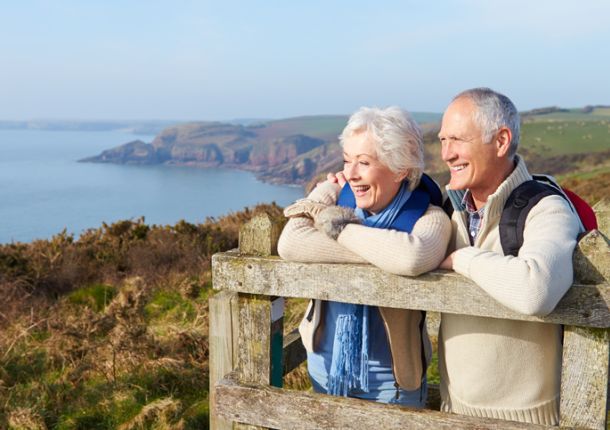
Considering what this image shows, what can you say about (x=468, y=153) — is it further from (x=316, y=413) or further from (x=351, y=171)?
(x=316, y=413)

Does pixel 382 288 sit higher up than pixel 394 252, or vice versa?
pixel 394 252

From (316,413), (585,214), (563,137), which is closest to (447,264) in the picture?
(585,214)

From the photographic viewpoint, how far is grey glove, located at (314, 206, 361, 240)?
2.79 meters

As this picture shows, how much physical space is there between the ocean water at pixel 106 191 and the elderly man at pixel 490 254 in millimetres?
36397

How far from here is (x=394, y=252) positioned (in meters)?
2.61

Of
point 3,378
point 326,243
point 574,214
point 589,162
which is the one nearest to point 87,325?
point 3,378

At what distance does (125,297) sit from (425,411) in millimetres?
5691

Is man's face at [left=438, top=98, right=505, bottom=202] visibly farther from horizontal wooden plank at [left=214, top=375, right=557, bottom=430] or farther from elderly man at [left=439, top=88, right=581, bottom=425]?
horizontal wooden plank at [left=214, top=375, right=557, bottom=430]

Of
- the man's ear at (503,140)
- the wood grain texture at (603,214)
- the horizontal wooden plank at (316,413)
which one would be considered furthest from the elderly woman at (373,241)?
the wood grain texture at (603,214)

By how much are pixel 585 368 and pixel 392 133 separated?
4.19 feet

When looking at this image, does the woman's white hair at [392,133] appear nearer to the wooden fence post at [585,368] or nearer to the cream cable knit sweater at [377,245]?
the cream cable knit sweater at [377,245]

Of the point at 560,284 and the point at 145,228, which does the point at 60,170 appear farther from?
the point at 560,284

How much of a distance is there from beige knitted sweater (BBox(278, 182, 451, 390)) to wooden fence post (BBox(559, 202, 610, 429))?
0.58 m

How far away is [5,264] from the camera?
388 inches
